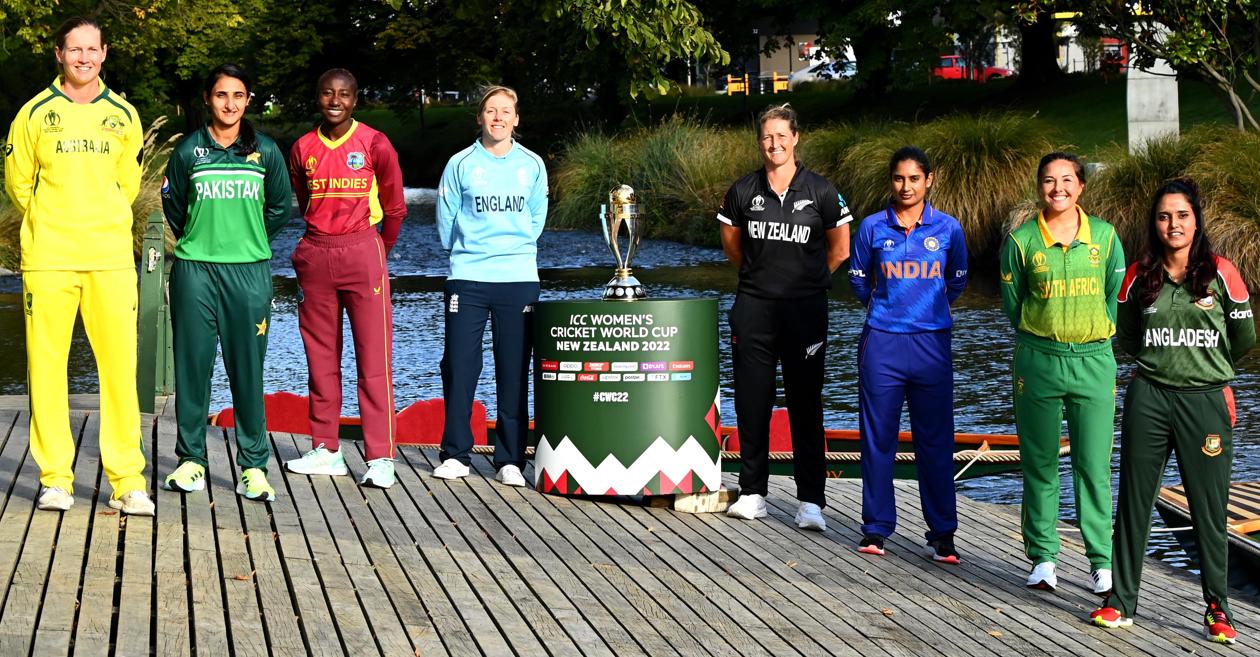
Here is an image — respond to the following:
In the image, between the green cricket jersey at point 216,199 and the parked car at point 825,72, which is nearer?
the green cricket jersey at point 216,199

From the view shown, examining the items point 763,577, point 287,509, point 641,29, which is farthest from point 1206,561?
point 641,29

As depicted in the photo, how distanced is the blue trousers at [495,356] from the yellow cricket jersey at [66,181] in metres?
1.82

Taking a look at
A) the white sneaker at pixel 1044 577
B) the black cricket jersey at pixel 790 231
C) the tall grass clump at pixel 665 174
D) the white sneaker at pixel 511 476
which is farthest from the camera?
the tall grass clump at pixel 665 174

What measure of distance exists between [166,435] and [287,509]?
172 centimetres

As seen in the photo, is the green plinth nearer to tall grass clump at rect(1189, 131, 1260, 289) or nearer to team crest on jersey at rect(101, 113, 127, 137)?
team crest on jersey at rect(101, 113, 127, 137)

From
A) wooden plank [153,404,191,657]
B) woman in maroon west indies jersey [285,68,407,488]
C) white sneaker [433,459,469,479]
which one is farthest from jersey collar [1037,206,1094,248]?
wooden plank [153,404,191,657]

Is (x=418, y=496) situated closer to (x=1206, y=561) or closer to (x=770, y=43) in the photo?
(x=1206, y=561)

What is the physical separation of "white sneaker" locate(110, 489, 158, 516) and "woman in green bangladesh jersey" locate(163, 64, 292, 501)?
407 mm

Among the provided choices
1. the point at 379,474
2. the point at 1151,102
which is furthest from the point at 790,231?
the point at 1151,102

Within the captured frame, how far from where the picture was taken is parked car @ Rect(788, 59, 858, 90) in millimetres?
45531

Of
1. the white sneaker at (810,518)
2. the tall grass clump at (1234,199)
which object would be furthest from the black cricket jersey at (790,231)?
the tall grass clump at (1234,199)

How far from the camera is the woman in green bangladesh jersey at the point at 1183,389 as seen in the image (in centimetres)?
570

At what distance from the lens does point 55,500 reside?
21.2 feet

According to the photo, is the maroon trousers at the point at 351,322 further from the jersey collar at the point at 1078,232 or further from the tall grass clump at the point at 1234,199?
the tall grass clump at the point at 1234,199
